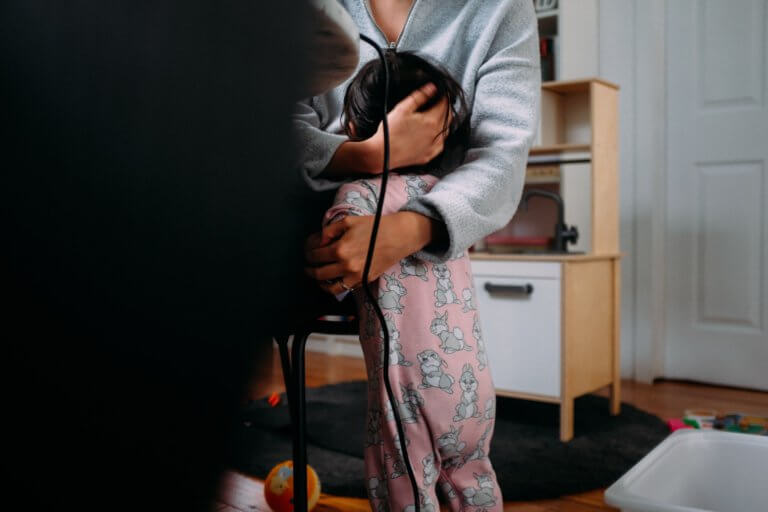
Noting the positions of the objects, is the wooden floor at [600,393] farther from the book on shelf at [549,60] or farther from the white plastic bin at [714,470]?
the book on shelf at [549,60]

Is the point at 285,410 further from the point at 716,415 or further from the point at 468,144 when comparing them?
the point at 468,144

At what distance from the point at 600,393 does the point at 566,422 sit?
658mm

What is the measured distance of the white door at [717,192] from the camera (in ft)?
7.45

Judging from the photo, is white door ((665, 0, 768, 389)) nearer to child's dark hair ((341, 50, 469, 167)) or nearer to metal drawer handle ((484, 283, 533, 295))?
metal drawer handle ((484, 283, 533, 295))

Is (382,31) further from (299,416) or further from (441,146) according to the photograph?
(299,416)

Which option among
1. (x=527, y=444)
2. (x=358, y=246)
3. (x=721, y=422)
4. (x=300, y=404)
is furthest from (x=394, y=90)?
(x=721, y=422)

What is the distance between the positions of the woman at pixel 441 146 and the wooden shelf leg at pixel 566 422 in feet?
3.50

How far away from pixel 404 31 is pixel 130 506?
2.17 ft

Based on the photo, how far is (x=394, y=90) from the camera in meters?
0.71

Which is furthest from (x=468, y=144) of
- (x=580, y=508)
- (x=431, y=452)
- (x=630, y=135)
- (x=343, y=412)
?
(x=630, y=135)

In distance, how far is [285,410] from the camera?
200cm

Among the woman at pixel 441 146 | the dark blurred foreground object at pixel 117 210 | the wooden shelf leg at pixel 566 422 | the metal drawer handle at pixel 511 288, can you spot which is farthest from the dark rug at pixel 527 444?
the dark blurred foreground object at pixel 117 210

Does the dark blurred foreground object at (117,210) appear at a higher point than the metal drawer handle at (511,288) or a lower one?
higher

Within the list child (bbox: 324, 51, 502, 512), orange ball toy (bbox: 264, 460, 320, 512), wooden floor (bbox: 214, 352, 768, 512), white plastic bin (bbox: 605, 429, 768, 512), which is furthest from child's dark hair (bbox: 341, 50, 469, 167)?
orange ball toy (bbox: 264, 460, 320, 512)
